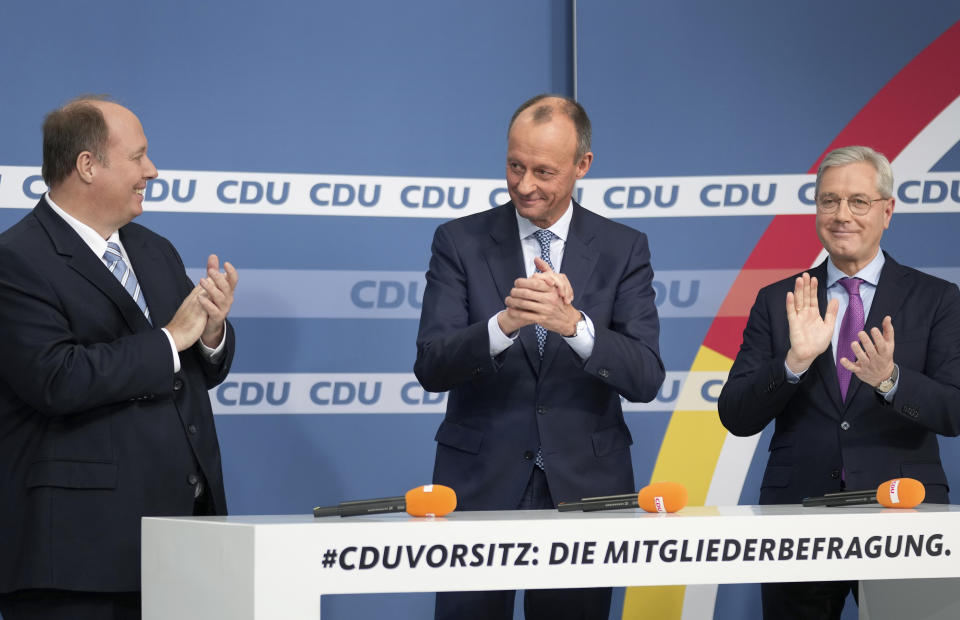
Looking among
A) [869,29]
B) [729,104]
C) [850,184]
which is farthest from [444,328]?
[869,29]

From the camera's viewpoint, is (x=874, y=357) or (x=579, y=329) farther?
(x=874, y=357)

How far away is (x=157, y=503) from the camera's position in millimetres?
2555

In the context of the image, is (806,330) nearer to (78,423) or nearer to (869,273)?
(869,273)

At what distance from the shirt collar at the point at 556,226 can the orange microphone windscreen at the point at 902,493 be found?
1.07 meters

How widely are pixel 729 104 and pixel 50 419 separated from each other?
2843 millimetres

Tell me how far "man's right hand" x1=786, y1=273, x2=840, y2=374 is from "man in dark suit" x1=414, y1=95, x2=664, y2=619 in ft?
1.28

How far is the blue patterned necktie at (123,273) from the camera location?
2.71 meters

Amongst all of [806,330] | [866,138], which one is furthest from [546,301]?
[866,138]

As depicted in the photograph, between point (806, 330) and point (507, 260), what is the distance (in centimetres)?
85

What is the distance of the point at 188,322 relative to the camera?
104 inches

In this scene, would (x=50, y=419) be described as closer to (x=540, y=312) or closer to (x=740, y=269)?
(x=540, y=312)

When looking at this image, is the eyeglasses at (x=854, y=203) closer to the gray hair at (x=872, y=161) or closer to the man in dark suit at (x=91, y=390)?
the gray hair at (x=872, y=161)

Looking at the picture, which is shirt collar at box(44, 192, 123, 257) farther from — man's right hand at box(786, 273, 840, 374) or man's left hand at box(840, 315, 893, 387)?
man's left hand at box(840, 315, 893, 387)

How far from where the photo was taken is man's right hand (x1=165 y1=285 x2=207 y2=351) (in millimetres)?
2605
